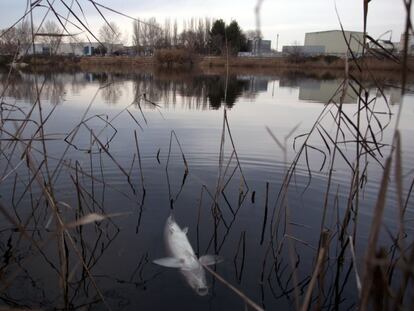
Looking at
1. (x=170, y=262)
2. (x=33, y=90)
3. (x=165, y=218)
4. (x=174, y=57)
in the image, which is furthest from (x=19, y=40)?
(x=174, y=57)

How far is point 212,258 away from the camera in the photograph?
3.55 metres

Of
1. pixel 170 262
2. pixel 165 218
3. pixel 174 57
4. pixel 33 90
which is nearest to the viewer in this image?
pixel 170 262

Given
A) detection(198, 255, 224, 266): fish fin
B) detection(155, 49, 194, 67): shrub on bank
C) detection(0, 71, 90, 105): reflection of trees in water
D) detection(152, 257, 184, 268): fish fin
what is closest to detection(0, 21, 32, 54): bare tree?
detection(0, 71, 90, 105): reflection of trees in water

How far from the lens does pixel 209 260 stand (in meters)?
3.52

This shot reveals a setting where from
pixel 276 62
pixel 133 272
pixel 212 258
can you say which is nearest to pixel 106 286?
pixel 133 272

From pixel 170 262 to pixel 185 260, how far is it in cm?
15

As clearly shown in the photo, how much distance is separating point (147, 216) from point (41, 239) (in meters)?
1.29

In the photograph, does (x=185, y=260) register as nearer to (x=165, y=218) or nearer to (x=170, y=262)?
(x=170, y=262)

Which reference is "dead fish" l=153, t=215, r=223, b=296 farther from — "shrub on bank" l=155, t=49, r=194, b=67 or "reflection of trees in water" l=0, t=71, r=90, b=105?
"shrub on bank" l=155, t=49, r=194, b=67

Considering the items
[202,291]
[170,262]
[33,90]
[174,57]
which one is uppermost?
[174,57]

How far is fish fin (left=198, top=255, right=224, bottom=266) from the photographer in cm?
347

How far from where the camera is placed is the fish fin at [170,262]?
343 cm

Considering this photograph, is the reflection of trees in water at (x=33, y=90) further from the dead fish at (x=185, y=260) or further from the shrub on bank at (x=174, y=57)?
the shrub on bank at (x=174, y=57)

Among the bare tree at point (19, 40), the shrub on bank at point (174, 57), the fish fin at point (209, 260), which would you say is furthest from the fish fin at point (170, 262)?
the shrub on bank at point (174, 57)
